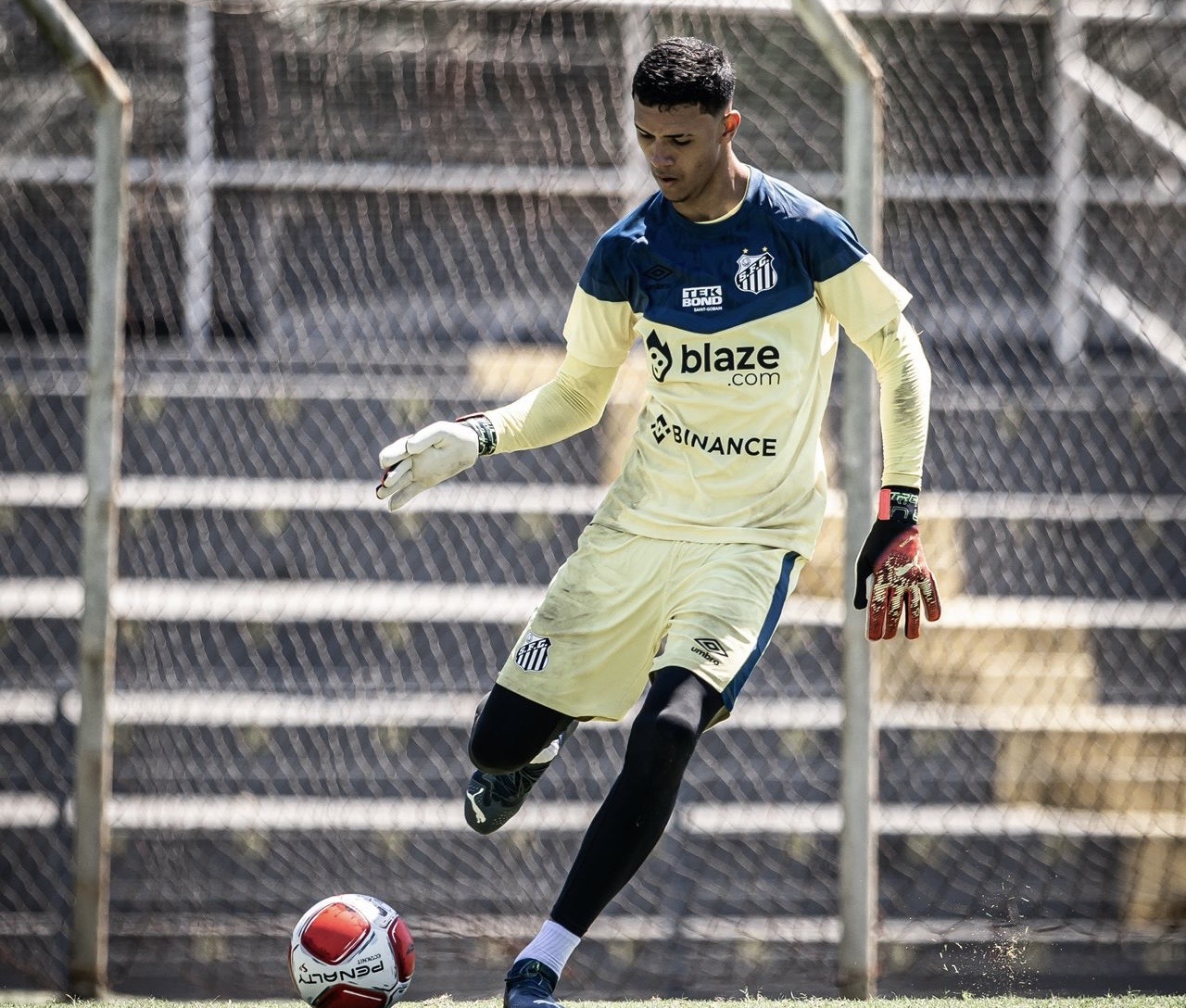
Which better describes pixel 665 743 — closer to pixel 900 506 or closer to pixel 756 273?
pixel 900 506

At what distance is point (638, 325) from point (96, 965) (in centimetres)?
265

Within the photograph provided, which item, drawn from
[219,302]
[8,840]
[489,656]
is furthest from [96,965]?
[219,302]

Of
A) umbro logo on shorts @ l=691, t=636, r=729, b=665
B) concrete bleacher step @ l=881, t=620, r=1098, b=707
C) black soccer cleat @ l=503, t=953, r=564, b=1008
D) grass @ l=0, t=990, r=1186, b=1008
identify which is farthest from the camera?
concrete bleacher step @ l=881, t=620, r=1098, b=707

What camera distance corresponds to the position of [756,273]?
3.33 meters

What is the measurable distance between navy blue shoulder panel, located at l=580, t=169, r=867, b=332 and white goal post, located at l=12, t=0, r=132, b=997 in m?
2.03

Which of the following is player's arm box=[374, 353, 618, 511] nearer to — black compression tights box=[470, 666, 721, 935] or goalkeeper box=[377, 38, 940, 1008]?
goalkeeper box=[377, 38, 940, 1008]

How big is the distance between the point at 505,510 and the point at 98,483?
2.02m

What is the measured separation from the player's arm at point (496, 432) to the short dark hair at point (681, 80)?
2.38 ft

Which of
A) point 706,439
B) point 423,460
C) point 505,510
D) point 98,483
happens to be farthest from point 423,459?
point 505,510

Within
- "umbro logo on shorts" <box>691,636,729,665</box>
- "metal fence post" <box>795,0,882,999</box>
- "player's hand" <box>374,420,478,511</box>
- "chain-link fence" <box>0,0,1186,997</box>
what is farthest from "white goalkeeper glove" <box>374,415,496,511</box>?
"chain-link fence" <box>0,0,1186,997</box>

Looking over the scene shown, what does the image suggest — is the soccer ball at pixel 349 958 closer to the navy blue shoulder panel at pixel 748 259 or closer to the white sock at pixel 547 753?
the white sock at pixel 547 753

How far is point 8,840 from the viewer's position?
543cm

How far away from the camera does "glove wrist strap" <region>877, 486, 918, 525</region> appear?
3303 mm

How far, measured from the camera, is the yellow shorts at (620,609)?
329 centimetres
